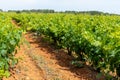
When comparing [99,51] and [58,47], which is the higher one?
[99,51]

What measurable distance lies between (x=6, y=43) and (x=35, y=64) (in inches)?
118

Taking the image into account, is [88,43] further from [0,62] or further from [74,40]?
[0,62]

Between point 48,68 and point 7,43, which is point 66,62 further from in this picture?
point 7,43

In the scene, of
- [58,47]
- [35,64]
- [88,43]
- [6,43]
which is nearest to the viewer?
[6,43]

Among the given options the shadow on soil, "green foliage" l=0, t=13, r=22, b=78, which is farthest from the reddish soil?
"green foliage" l=0, t=13, r=22, b=78

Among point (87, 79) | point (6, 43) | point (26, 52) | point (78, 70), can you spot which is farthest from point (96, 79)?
point (26, 52)

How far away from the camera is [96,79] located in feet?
34.6

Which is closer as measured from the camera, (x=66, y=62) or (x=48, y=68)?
(x=48, y=68)

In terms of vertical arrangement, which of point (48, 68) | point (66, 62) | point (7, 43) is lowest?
point (66, 62)

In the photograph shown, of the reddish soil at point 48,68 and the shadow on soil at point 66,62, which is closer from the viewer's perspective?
the reddish soil at point 48,68

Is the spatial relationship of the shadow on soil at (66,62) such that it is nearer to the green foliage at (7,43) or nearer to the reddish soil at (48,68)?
the reddish soil at (48,68)

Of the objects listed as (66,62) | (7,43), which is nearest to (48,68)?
(66,62)

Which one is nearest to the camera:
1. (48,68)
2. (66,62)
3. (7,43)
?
(7,43)

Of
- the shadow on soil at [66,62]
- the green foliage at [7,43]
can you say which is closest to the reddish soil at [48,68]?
the shadow on soil at [66,62]
